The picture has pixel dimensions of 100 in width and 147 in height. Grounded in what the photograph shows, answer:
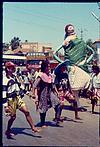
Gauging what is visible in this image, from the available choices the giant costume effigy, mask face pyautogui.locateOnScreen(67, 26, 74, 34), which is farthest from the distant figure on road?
mask face pyautogui.locateOnScreen(67, 26, 74, 34)

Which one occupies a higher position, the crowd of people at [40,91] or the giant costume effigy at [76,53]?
the giant costume effigy at [76,53]

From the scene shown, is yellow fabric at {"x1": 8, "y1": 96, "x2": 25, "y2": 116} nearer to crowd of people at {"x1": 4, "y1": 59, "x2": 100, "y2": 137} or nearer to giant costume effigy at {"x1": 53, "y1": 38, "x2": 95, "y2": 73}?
crowd of people at {"x1": 4, "y1": 59, "x2": 100, "y2": 137}

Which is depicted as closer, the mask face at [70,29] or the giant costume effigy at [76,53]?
the mask face at [70,29]

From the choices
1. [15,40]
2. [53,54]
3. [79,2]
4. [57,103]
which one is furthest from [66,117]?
[79,2]

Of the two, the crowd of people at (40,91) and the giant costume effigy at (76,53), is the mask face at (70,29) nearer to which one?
the giant costume effigy at (76,53)

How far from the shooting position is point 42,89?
18.6ft

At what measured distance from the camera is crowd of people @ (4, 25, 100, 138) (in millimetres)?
5332

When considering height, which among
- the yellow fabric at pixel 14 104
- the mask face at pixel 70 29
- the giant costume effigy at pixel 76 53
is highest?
the mask face at pixel 70 29

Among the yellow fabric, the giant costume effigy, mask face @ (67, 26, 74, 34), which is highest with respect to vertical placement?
mask face @ (67, 26, 74, 34)

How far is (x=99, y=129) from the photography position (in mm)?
5582

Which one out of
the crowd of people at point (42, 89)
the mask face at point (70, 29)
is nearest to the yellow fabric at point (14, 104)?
the crowd of people at point (42, 89)

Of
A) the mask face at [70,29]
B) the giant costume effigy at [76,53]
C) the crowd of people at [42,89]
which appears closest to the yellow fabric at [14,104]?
the crowd of people at [42,89]

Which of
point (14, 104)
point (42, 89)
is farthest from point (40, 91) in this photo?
point (14, 104)

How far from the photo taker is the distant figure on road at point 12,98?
17.3 ft
